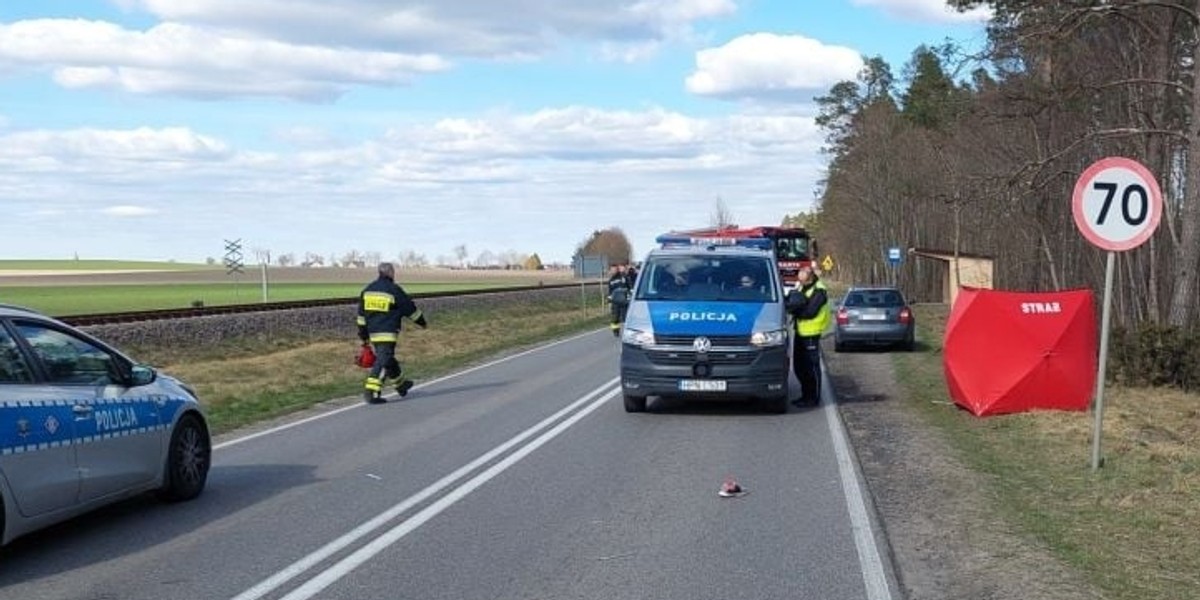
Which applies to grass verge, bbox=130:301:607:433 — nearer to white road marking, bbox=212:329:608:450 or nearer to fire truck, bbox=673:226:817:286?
white road marking, bbox=212:329:608:450

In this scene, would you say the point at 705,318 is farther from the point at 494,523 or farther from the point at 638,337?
the point at 494,523

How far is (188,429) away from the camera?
9227mm

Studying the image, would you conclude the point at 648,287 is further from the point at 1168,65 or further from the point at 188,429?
the point at 1168,65

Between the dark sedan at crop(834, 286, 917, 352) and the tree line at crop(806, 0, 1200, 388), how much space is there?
248 centimetres

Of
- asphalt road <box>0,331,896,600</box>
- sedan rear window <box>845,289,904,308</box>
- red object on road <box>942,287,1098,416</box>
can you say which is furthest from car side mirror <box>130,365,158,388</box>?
sedan rear window <box>845,289,904,308</box>

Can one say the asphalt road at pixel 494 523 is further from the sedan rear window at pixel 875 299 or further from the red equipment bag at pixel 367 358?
the sedan rear window at pixel 875 299

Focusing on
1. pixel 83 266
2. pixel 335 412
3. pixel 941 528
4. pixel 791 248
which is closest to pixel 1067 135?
pixel 791 248

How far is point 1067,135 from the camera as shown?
1346 inches

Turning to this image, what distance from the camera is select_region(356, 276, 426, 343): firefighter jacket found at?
1638 centimetres

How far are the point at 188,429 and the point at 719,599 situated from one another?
191 inches

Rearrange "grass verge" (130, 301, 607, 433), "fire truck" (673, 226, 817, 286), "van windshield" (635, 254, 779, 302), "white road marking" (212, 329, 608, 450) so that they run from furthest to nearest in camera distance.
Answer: "fire truck" (673, 226, 817, 286) < "grass verge" (130, 301, 607, 433) < "van windshield" (635, 254, 779, 302) < "white road marking" (212, 329, 608, 450)

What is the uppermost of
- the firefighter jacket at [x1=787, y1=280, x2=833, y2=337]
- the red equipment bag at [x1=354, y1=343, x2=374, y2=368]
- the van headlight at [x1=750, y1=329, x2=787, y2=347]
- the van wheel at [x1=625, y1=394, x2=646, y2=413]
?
the firefighter jacket at [x1=787, y1=280, x2=833, y2=337]

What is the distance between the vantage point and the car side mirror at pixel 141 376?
27.8 ft

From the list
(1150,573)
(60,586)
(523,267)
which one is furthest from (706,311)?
(523,267)
